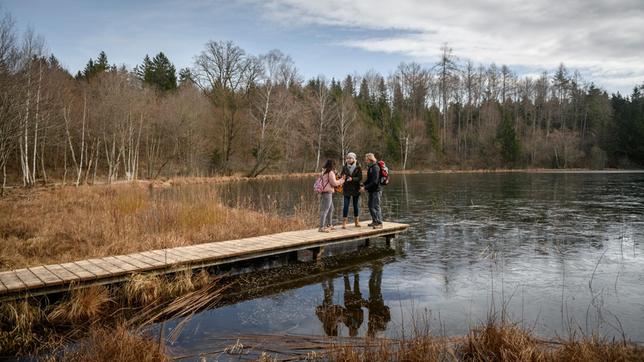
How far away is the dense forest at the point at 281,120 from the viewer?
3206 cm

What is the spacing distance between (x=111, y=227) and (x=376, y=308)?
686 centimetres

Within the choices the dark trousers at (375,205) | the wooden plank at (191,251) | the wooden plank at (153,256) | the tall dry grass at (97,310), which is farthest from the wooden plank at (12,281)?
the dark trousers at (375,205)

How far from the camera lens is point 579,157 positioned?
59156 millimetres

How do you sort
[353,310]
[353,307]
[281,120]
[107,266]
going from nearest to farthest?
[353,310]
[353,307]
[107,266]
[281,120]

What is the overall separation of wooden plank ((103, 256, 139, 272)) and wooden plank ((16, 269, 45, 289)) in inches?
46.8

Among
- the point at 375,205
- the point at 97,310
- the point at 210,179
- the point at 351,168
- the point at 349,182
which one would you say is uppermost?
the point at 351,168

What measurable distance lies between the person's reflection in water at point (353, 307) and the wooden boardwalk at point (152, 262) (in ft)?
5.75

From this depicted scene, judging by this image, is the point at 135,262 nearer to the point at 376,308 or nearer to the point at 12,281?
the point at 12,281

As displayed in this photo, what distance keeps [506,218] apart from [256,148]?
32.0 metres

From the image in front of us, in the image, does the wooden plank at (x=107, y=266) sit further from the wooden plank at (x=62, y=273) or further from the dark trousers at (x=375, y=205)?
the dark trousers at (x=375, y=205)

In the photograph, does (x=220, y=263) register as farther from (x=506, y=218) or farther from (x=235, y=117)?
(x=235, y=117)

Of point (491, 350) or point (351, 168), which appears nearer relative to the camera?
point (491, 350)

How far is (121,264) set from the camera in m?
7.62

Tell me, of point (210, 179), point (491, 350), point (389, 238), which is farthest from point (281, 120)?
point (491, 350)
